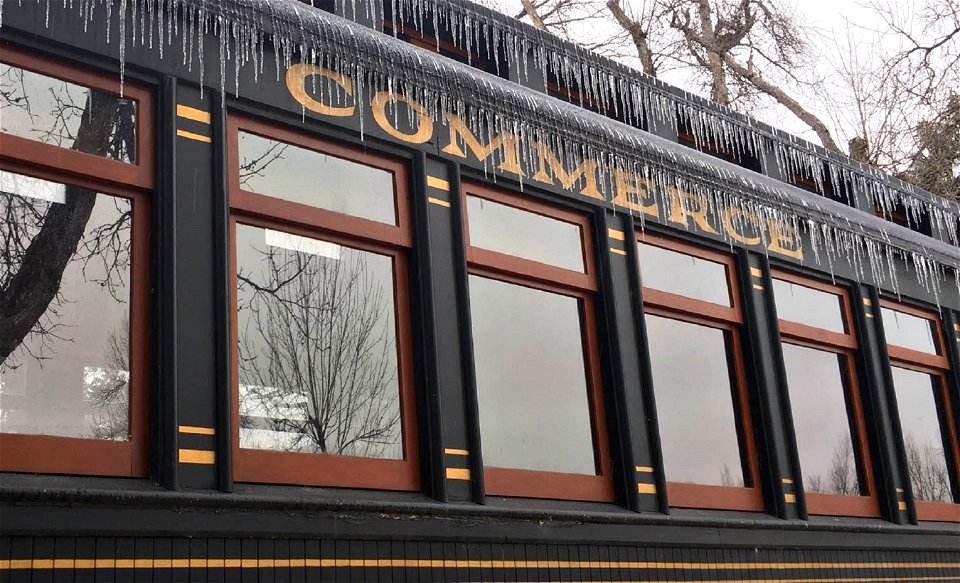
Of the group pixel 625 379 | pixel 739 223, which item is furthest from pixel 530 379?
pixel 739 223

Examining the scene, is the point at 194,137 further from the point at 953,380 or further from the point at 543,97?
the point at 953,380

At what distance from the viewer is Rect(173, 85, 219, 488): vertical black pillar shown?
15.2 ft

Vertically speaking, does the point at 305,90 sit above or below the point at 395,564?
above

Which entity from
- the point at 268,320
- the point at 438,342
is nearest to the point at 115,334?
the point at 268,320

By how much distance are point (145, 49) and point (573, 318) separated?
268 centimetres

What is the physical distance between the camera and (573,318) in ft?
21.4

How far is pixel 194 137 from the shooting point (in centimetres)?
506

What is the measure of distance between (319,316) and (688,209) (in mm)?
2911

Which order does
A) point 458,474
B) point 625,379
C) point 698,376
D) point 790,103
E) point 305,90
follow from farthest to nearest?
point 790,103 → point 698,376 → point 625,379 → point 305,90 → point 458,474

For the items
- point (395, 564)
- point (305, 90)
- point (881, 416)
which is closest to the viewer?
point (395, 564)

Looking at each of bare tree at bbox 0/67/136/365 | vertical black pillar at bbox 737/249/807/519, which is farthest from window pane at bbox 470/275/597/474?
bare tree at bbox 0/67/136/365

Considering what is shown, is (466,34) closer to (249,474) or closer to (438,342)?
(438,342)

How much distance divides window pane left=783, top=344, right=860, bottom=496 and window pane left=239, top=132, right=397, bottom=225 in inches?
125

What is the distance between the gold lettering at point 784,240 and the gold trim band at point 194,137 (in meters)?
4.11
